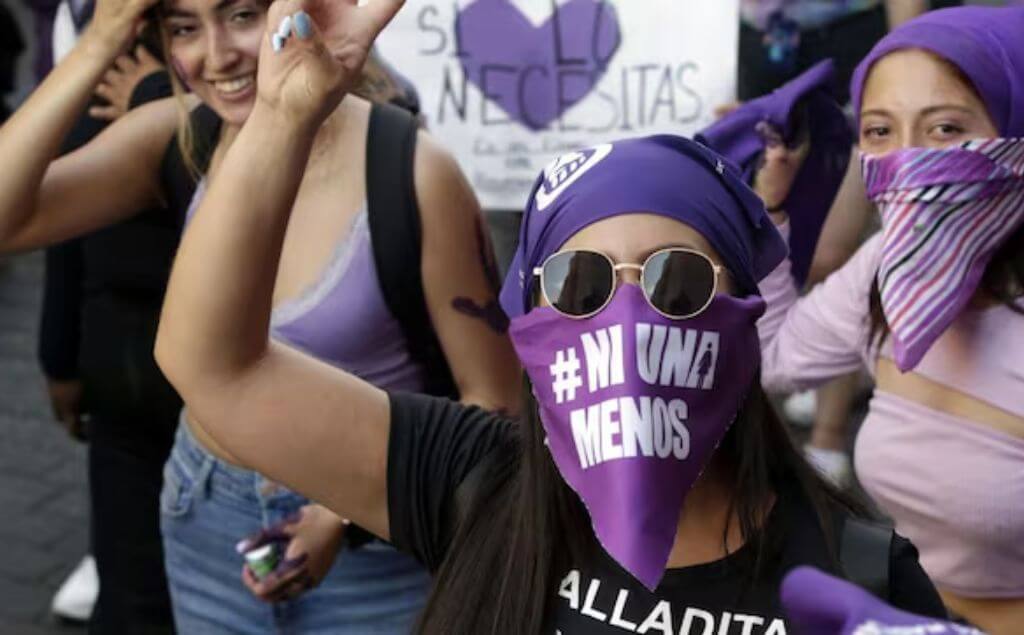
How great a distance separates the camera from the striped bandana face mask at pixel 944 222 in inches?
83.9

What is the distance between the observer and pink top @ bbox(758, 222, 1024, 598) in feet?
6.90

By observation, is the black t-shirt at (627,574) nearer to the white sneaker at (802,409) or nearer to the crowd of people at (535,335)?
the crowd of people at (535,335)

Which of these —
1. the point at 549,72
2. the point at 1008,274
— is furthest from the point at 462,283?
the point at 549,72

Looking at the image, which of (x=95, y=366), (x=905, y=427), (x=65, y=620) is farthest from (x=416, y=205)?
→ (x=65, y=620)

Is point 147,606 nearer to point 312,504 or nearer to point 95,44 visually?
point 312,504

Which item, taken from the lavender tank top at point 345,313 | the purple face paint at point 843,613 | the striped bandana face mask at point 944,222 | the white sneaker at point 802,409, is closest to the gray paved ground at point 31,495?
the lavender tank top at point 345,313

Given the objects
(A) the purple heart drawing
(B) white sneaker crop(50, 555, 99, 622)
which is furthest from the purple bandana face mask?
(B) white sneaker crop(50, 555, 99, 622)

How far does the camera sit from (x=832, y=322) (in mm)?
2482

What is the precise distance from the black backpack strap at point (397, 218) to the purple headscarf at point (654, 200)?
477 millimetres

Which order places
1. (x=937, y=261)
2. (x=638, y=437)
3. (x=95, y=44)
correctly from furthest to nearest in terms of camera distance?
(x=95, y=44)
(x=937, y=261)
(x=638, y=437)

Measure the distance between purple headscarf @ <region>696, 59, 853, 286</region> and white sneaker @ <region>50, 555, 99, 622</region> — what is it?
2.43 meters

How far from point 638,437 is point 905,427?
0.87m

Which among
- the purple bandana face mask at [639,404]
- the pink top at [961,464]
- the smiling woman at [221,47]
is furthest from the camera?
the smiling woman at [221,47]

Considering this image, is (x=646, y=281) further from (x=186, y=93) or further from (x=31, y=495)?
(x=31, y=495)
